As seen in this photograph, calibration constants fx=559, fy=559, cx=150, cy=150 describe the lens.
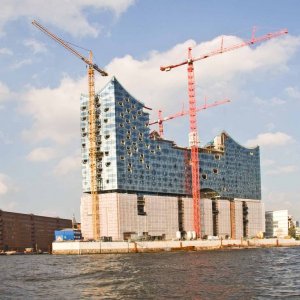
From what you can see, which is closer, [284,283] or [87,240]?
[284,283]

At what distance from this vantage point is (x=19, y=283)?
257 feet

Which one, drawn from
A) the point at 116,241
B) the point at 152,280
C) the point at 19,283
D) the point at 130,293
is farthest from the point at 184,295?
the point at 116,241

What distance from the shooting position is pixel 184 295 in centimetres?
A: 6066

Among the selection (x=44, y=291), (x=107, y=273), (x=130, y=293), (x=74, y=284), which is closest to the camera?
(x=130, y=293)

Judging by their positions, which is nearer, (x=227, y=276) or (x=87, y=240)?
(x=227, y=276)

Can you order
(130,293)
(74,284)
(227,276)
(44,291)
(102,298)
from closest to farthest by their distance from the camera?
(102,298) → (130,293) → (44,291) → (74,284) → (227,276)

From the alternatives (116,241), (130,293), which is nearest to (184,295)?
(130,293)

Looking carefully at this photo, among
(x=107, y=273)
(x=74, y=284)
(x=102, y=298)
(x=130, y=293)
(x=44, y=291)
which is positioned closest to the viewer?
(x=102, y=298)

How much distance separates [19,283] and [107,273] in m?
16.5

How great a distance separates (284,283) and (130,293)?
830 inches

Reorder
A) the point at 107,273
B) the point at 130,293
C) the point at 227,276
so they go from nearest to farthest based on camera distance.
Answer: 1. the point at 130,293
2. the point at 227,276
3. the point at 107,273

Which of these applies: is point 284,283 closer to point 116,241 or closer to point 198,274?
point 198,274

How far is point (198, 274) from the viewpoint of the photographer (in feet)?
281

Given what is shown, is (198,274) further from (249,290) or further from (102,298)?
(102,298)
